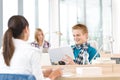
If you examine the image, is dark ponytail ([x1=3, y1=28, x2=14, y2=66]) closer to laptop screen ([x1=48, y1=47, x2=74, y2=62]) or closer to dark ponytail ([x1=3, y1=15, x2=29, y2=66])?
dark ponytail ([x1=3, y1=15, x2=29, y2=66])

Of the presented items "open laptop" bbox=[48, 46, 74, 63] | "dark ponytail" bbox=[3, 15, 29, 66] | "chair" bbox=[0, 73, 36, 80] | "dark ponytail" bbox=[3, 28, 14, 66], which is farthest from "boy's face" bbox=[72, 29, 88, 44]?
"chair" bbox=[0, 73, 36, 80]

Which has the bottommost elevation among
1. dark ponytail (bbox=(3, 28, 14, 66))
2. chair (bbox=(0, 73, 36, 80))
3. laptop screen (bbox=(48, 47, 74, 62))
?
chair (bbox=(0, 73, 36, 80))

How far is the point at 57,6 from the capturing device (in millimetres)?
9125

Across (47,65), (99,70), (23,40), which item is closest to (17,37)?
(23,40)

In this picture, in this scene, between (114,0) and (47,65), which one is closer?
(47,65)

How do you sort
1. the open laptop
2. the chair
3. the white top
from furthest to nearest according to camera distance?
the open laptop < the white top < the chair

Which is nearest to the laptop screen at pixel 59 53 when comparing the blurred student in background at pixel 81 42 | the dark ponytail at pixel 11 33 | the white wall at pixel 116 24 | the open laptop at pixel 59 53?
the open laptop at pixel 59 53

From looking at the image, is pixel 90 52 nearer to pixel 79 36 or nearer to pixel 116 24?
pixel 79 36

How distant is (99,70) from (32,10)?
16.5 ft

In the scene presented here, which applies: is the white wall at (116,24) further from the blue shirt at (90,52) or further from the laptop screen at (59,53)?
the laptop screen at (59,53)

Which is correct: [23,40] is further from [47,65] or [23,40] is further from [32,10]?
[32,10]

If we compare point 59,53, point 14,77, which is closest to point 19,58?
point 14,77

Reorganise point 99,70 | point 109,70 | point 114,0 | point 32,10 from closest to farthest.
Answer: point 99,70, point 109,70, point 32,10, point 114,0

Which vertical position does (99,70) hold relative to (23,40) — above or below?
below
